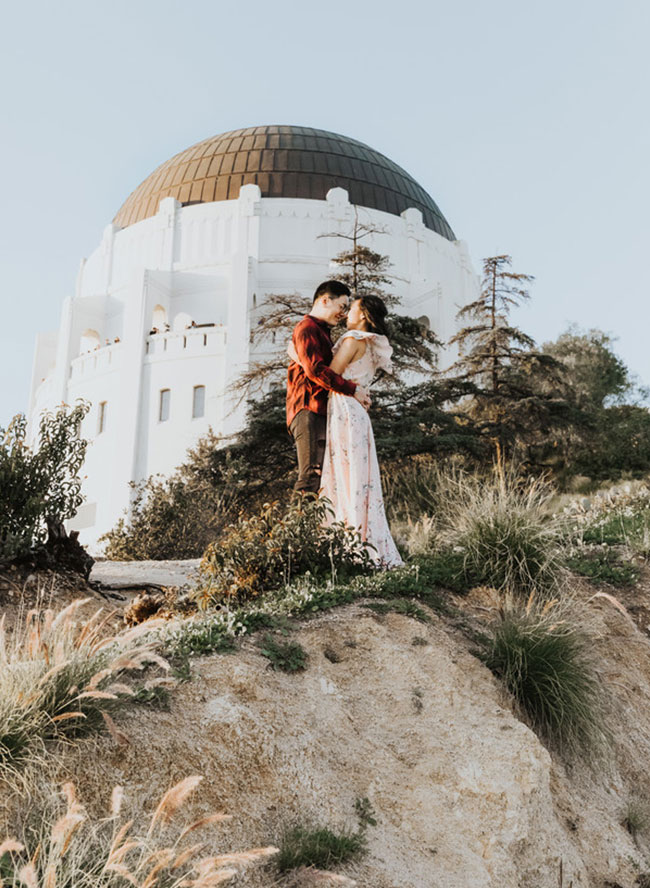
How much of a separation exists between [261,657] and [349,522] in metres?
2.30

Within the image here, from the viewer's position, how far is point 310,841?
3.85 m

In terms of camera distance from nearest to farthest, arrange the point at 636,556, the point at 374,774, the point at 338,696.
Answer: the point at 374,774
the point at 338,696
the point at 636,556

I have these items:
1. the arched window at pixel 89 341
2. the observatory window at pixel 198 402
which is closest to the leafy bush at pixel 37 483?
the observatory window at pixel 198 402

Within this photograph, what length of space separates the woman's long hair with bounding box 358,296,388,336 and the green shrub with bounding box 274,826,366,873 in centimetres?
462

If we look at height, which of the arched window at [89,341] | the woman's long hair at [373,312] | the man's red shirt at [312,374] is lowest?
the man's red shirt at [312,374]

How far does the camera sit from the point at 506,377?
24.2 m

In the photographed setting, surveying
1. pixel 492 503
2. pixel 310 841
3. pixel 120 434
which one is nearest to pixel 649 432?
pixel 120 434

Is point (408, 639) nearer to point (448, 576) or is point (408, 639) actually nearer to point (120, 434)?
point (448, 576)

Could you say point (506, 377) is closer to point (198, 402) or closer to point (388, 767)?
point (198, 402)

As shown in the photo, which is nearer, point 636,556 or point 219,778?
point 219,778

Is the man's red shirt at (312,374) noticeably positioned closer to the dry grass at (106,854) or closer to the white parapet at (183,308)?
the dry grass at (106,854)

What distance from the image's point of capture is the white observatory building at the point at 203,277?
115ft

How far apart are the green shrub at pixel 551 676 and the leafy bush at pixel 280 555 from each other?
1563mm

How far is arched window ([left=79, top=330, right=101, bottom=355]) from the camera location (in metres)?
41.6
